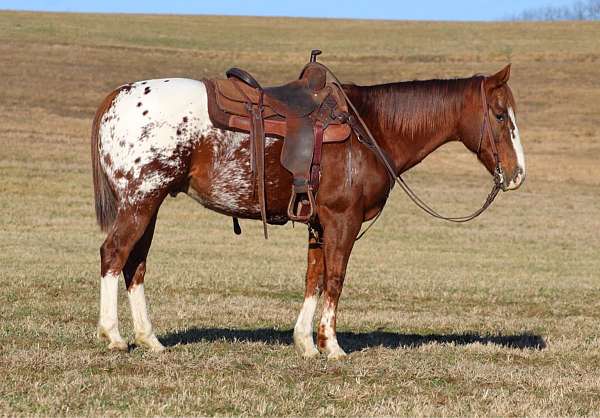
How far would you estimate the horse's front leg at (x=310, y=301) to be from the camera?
9.19 meters

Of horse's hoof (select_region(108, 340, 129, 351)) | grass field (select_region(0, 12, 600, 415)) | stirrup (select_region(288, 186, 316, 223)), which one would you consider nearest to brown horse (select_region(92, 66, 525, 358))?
horse's hoof (select_region(108, 340, 129, 351))

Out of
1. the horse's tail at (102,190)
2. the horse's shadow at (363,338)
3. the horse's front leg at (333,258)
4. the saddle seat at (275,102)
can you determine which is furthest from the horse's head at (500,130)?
the horse's tail at (102,190)

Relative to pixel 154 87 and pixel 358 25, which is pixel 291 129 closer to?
pixel 154 87

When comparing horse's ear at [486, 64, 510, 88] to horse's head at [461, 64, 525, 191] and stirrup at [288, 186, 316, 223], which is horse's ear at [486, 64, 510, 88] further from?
stirrup at [288, 186, 316, 223]

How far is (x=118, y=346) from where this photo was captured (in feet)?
29.3

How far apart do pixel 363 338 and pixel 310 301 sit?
1.58 metres

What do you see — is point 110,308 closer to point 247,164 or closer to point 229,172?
point 229,172

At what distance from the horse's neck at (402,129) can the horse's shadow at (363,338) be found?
180 centimetres

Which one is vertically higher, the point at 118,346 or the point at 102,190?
the point at 102,190

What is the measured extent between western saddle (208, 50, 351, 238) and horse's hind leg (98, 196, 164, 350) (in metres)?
0.89

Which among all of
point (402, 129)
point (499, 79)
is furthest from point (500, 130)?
point (402, 129)

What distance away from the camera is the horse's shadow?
10.1m

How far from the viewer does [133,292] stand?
9.34m

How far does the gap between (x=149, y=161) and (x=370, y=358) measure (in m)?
2.47
